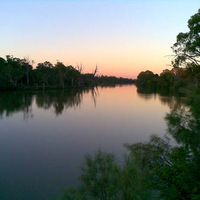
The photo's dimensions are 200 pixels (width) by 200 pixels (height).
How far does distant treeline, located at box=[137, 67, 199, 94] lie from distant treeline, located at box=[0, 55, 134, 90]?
14097 millimetres

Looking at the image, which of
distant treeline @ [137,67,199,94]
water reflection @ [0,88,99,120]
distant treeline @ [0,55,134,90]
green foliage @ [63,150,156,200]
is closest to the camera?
green foliage @ [63,150,156,200]

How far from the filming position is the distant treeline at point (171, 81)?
6.68 m

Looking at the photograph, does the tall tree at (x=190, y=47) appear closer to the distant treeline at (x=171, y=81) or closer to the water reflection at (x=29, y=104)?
the distant treeline at (x=171, y=81)

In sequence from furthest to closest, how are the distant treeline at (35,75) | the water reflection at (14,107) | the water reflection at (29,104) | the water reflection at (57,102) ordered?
the distant treeline at (35,75) < the water reflection at (57,102) < the water reflection at (29,104) < the water reflection at (14,107)

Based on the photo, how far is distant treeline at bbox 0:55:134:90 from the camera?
3172cm

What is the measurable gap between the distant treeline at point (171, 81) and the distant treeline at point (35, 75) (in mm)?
14097

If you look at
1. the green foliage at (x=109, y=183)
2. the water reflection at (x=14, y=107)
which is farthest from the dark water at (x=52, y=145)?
the green foliage at (x=109, y=183)

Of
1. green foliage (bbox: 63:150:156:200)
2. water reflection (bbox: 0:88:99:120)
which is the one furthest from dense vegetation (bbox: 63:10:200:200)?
water reflection (bbox: 0:88:99:120)

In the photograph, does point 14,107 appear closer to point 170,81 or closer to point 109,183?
point 109,183

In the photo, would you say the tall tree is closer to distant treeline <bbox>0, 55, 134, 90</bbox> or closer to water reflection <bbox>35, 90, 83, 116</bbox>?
water reflection <bbox>35, 90, 83, 116</bbox>

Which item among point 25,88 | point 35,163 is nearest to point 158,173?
point 35,163

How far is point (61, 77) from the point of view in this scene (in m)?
47.0

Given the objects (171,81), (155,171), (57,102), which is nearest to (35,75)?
(57,102)

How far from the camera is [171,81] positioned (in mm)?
18516
